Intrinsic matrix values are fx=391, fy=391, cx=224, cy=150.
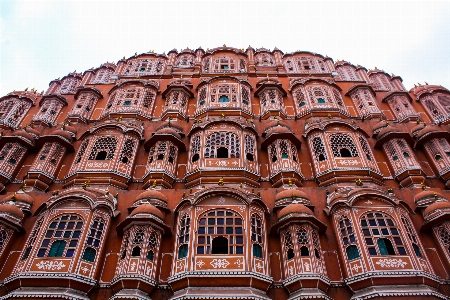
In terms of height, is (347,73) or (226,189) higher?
(347,73)


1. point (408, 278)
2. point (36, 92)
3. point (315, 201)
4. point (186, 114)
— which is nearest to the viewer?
point (408, 278)

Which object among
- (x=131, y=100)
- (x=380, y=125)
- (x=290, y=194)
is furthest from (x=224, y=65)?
(x=290, y=194)

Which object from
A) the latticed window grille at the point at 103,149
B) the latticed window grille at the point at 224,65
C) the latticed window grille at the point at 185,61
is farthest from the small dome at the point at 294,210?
the latticed window grille at the point at 185,61

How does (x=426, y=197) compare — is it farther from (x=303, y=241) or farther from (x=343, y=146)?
(x=303, y=241)

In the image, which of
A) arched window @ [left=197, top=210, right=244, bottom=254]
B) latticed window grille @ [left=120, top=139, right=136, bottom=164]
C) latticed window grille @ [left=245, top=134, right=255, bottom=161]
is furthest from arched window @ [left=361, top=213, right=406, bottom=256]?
latticed window grille @ [left=120, top=139, right=136, bottom=164]

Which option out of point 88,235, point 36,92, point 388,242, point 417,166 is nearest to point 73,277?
point 88,235

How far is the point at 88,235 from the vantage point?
17750 mm

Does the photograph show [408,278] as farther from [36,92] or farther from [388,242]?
[36,92]

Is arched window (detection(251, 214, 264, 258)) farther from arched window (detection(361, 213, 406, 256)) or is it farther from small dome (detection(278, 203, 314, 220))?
arched window (detection(361, 213, 406, 256))

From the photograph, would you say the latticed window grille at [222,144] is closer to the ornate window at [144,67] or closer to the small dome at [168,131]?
the small dome at [168,131]

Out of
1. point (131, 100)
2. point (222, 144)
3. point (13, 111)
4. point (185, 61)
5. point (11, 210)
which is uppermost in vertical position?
point (185, 61)

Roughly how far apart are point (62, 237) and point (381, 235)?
560 inches

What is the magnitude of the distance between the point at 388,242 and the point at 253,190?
6.84 m

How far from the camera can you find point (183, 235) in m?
18.0
